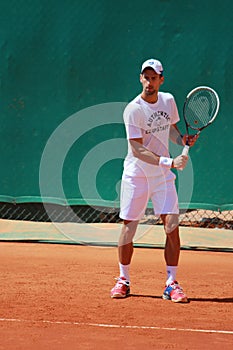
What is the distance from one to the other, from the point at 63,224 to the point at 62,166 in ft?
1.84

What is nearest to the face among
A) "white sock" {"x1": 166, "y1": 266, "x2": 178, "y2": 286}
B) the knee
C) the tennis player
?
the tennis player

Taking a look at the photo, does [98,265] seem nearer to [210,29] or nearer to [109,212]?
[109,212]

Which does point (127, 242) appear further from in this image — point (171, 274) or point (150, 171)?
point (150, 171)

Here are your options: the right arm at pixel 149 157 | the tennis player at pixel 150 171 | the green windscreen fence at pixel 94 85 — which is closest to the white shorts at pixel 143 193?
the tennis player at pixel 150 171

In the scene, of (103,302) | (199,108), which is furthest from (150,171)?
(103,302)

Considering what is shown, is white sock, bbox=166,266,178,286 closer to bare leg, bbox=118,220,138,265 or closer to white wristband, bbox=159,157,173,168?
bare leg, bbox=118,220,138,265

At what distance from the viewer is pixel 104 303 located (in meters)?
4.93

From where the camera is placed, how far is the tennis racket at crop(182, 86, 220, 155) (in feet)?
17.9

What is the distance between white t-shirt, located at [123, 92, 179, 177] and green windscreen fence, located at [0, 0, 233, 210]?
2.43 m

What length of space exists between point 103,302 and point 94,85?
319cm

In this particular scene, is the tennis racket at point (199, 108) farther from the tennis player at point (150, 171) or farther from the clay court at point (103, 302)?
the clay court at point (103, 302)

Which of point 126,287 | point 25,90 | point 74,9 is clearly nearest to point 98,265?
point 126,287

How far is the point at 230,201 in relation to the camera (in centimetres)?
762

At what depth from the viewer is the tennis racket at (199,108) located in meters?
5.45
